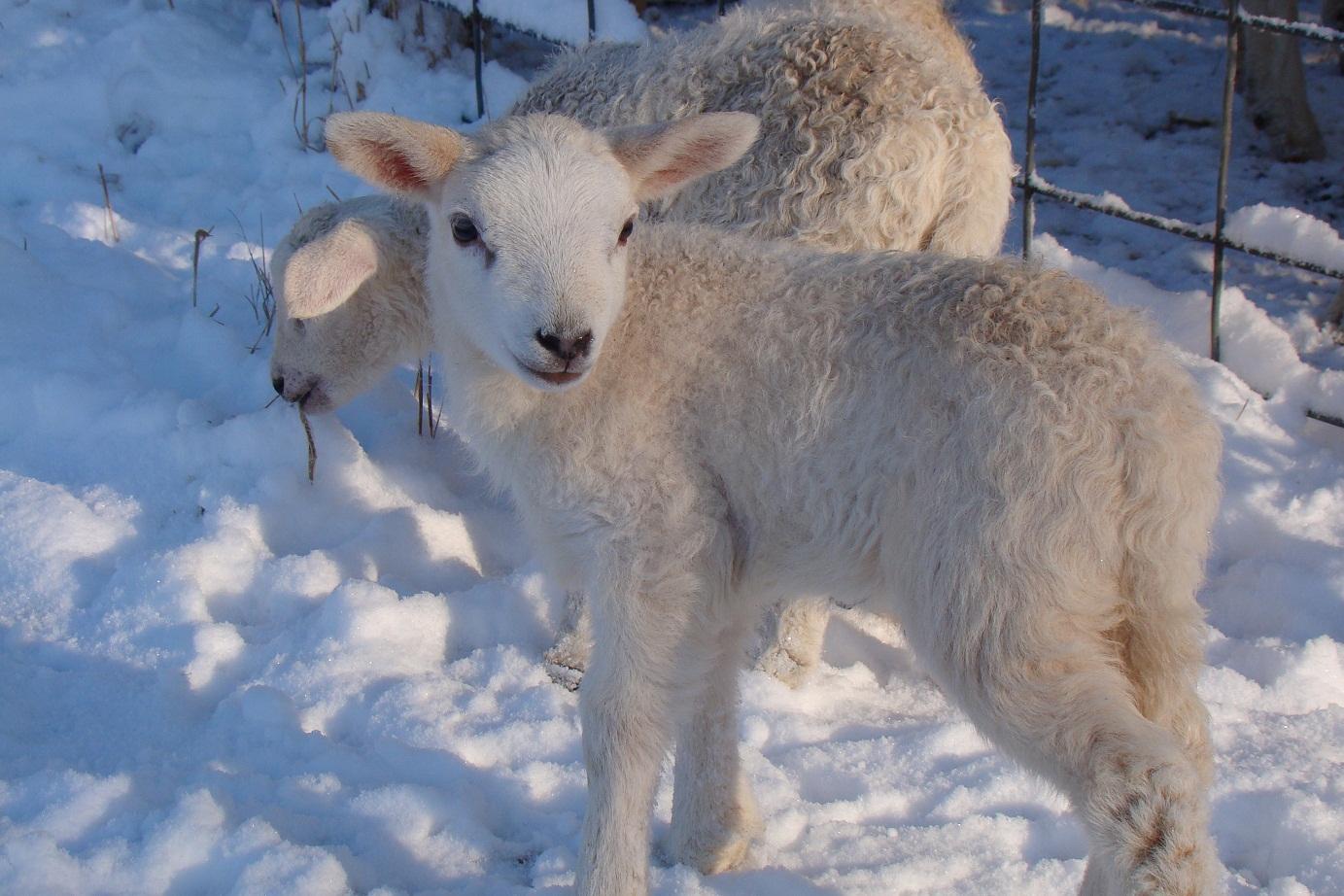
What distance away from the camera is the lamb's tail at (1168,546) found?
2.42 m

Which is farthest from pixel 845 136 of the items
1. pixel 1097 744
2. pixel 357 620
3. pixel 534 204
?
pixel 1097 744

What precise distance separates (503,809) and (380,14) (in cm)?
492

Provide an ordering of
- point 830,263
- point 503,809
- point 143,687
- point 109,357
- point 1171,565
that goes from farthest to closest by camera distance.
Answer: point 109,357 → point 143,687 → point 503,809 → point 830,263 → point 1171,565

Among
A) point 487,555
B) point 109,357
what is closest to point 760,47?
point 487,555

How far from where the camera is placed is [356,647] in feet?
11.9

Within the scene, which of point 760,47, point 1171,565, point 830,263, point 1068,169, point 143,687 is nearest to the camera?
point 1171,565

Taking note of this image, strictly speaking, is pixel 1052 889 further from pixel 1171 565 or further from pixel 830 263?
pixel 830 263

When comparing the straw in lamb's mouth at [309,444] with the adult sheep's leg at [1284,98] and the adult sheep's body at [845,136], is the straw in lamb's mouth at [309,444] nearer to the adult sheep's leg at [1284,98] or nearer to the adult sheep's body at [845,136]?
the adult sheep's body at [845,136]

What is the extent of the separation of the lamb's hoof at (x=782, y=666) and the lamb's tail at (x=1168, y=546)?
127cm

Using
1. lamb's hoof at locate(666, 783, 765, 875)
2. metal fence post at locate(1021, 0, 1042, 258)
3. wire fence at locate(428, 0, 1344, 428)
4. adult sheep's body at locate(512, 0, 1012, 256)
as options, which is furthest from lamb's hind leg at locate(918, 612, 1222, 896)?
metal fence post at locate(1021, 0, 1042, 258)

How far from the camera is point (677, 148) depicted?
3.03 metres

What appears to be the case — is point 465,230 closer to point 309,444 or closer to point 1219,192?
point 309,444

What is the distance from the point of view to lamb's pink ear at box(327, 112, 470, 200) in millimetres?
2850

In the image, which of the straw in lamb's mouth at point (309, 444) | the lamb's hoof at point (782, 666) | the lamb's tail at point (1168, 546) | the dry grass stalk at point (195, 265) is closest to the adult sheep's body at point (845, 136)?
the lamb's hoof at point (782, 666)
